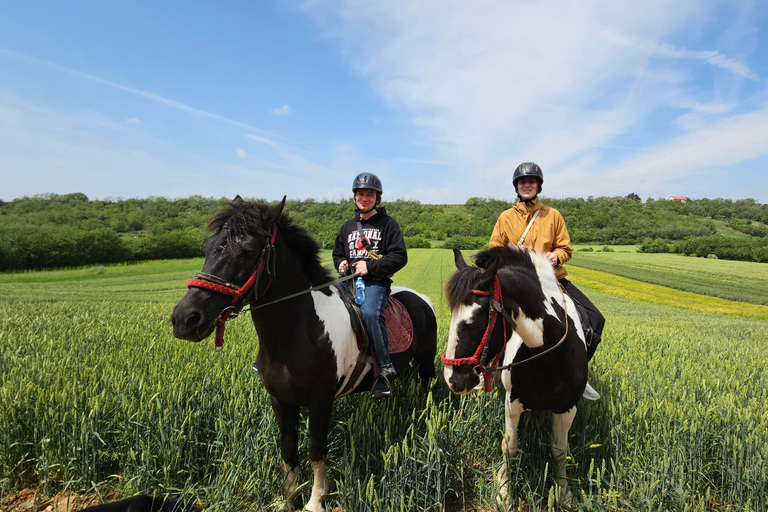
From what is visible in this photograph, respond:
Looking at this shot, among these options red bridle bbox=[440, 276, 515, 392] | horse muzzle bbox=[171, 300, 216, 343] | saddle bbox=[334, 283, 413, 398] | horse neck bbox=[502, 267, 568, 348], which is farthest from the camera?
saddle bbox=[334, 283, 413, 398]

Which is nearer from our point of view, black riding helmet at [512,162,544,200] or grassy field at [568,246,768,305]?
black riding helmet at [512,162,544,200]

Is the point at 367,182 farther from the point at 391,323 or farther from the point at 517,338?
the point at 517,338

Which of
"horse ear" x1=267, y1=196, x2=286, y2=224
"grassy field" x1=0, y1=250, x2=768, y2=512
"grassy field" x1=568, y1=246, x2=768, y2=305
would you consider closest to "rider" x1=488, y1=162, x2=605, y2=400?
"grassy field" x1=0, y1=250, x2=768, y2=512

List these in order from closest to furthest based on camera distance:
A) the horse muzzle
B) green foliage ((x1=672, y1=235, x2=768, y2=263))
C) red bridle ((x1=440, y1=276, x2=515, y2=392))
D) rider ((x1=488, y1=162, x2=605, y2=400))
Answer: the horse muzzle < red bridle ((x1=440, y1=276, x2=515, y2=392)) < rider ((x1=488, y1=162, x2=605, y2=400)) < green foliage ((x1=672, y1=235, x2=768, y2=263))

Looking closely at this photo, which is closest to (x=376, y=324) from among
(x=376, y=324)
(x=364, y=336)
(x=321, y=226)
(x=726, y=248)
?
(x=376, y=324)

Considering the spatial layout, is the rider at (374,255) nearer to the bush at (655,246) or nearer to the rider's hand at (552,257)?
the rider's hand at (552,257)

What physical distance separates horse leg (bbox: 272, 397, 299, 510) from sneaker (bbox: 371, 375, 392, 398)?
30.4 inches

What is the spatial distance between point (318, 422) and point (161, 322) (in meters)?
7.86

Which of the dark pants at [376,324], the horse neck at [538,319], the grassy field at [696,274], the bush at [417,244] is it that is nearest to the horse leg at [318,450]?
the dark pants at [376,324]

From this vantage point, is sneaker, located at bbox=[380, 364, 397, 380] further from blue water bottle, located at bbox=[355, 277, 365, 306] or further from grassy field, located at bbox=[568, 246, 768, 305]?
grassy field, located at bbox=[568, 246, 768, 305]

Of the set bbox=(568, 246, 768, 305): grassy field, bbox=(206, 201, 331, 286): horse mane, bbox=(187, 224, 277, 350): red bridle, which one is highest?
bbox=(206, 201, 331, 286): horse mane

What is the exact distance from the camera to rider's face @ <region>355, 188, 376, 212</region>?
12.3 ft

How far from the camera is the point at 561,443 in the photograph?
300cm

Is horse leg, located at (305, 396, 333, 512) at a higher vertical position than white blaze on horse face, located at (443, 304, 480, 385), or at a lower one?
lower
